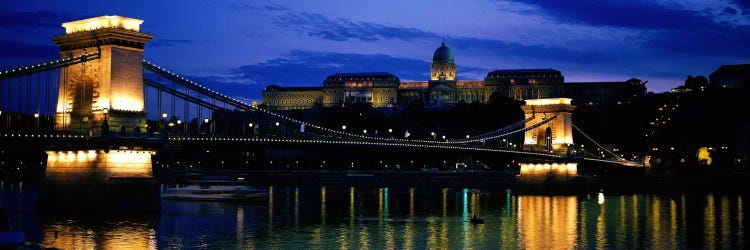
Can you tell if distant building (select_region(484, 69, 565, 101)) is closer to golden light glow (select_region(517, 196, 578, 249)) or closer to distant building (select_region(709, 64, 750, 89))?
distant building (select_region(709, 64, 750, 89))

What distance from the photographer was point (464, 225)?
4234 centimetres

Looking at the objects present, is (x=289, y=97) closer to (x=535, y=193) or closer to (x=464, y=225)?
(x=535, y=193)

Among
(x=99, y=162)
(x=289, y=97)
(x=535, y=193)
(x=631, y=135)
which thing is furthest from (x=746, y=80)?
(x=99, y=162)

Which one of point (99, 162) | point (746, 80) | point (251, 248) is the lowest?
point (251, 248)

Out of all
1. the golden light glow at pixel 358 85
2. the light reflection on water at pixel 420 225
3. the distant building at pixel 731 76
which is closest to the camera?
the light reflection on water at pixel 420 225

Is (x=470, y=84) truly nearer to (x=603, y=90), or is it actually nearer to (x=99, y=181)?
(x=603, y=90)

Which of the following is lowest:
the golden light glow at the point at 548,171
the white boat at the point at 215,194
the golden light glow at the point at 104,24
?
the white boat at the point at 215,194

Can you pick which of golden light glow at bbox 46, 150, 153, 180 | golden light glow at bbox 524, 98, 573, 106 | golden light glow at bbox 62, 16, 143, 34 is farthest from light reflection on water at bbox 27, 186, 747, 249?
golden light glow at bbox 524, 98, 573, 106

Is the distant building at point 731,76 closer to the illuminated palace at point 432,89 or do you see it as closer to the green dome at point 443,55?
the illuminated palace at point 432,89

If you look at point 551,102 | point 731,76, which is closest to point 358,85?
point 731,76

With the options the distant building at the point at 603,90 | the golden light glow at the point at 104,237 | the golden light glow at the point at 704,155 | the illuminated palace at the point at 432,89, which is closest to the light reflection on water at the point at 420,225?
the golden light glow at the point at 104,237

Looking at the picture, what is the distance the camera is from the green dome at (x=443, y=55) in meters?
192

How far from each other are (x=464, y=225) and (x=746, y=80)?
11195 centimetres

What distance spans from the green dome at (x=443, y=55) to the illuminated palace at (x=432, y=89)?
1.09 ft
